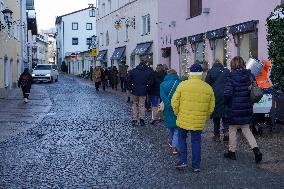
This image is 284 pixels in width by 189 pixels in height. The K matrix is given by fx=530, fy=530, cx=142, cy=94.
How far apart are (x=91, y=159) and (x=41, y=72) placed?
1436 inches

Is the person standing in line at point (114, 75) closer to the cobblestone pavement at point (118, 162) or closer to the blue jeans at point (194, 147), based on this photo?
the cobblestone pavement at point (118, 162)

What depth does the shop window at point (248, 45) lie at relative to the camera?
62.1 feet

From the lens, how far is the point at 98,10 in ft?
163

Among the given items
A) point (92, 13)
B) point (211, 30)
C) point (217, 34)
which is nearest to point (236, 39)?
point (217, 34)

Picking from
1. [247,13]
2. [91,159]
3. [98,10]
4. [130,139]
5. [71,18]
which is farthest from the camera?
[71,18]

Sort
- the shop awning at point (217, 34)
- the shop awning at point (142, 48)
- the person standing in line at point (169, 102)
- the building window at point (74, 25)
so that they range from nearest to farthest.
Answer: the person standing in line at point (169, 102) < the shop awning at point (217, 34) < the shop awning at point (142, 48) < the building window at point (74, 25)

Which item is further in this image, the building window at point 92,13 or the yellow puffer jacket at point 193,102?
the building window at point 92,13

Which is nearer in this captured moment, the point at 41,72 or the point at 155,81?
the point at 155,81

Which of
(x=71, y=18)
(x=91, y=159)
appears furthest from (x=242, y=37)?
(x=71, y=18)

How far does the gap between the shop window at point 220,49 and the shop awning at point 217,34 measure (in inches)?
11.6

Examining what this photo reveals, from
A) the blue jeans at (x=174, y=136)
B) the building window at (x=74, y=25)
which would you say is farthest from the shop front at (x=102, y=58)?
the building window at (x=74, y=25)

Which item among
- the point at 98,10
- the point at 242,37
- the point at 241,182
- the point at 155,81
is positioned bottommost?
the point at 241,182

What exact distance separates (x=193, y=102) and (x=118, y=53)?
3233 centimetres

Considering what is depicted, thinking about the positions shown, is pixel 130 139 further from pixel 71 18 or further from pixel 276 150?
pixel 71 18
